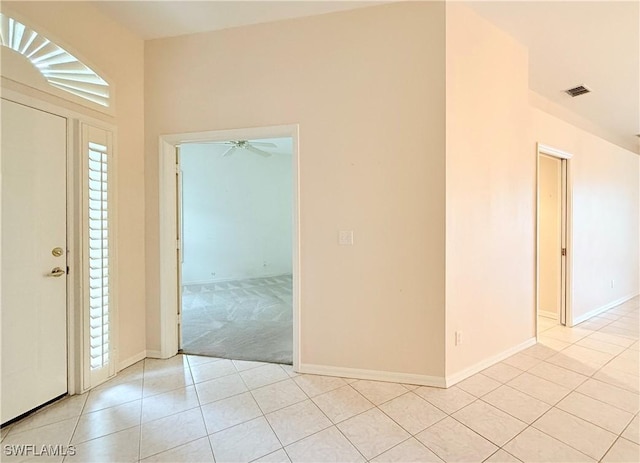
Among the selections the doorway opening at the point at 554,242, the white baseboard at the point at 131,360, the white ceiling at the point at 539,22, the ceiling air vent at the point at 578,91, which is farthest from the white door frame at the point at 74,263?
the ceiling air vent at the point at 578,91

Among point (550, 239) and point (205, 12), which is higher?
point (205, 12)

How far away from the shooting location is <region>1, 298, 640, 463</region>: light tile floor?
168 cm

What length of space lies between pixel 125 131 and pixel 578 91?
5134 mm

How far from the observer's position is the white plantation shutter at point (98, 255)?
233 centimetres

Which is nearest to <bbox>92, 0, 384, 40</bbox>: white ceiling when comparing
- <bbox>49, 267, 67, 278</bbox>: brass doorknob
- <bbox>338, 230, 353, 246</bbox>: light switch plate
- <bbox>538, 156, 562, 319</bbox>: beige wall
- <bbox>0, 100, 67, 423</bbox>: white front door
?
<bbox>0, 100, 67, 423</bbox>: white front door

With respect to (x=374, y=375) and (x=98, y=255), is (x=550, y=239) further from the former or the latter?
(x=98, y=255)

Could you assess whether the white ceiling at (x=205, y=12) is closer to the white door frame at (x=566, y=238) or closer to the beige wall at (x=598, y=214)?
the beige wall at (x=598, y=214)

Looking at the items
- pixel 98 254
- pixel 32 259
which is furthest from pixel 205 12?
pixel 32 259

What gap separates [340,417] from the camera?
6.50 feet

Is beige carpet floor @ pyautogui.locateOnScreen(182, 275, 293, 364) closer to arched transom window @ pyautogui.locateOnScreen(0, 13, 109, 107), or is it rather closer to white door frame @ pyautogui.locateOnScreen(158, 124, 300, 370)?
white door frame @ pyautogui.locateOnScreen(158, 124, 300, 370)

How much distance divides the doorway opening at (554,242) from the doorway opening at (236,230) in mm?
3502

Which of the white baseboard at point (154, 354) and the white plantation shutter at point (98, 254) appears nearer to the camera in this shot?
the white plantation shutter at point (98, 254)

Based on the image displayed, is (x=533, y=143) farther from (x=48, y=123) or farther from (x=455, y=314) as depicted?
(x=48, y=123)

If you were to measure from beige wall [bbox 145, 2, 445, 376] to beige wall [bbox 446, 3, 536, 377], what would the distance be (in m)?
0.16
